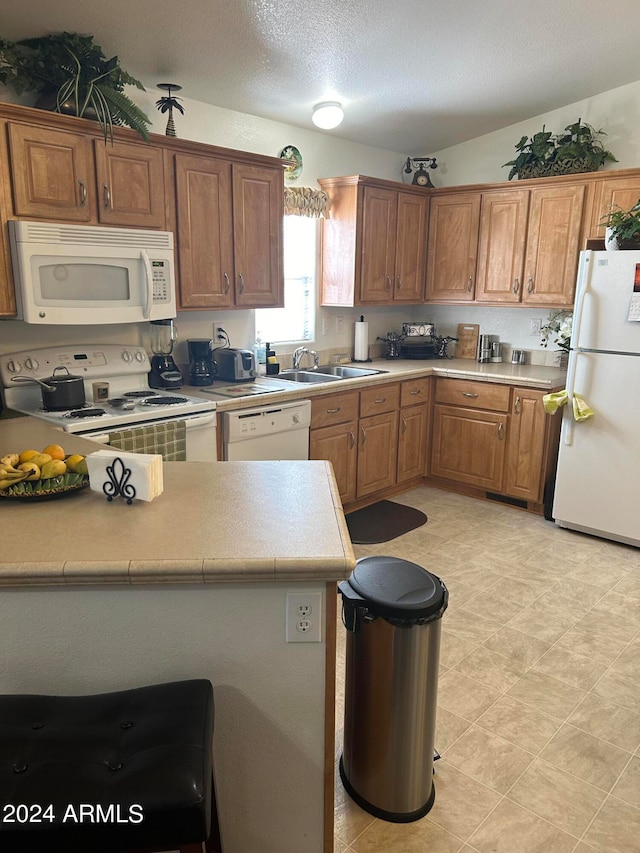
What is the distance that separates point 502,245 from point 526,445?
4.79ft

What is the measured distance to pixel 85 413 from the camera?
2.83 m

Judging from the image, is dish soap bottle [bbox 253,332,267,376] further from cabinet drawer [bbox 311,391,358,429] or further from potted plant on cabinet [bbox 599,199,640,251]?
potted plant on cabinet [bbox 599,199,640,251]

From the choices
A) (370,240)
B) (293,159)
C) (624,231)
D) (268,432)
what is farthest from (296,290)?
(624,231)

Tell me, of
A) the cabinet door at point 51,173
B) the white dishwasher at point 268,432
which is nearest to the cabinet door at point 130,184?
the cabinet door at point 51,173

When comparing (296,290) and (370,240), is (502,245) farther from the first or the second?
(296,290)

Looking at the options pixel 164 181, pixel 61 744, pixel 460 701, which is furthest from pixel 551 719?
pixel 164 181

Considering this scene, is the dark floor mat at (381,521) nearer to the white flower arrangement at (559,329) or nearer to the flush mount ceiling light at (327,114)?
the white flower arrangement at (559,329)

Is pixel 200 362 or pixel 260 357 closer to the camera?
pixel 200 362

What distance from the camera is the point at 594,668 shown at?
8.52ft

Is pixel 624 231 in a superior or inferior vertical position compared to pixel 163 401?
superior

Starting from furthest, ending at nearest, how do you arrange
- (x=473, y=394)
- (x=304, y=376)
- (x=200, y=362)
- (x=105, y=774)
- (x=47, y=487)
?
(x=473, y=394) → (x=304, y=376) → (x=200, y=362) → (x=47, y=487) → (x=105, y=774)

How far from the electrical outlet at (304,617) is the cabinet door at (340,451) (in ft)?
7.90

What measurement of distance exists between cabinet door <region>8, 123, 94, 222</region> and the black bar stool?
2206mm

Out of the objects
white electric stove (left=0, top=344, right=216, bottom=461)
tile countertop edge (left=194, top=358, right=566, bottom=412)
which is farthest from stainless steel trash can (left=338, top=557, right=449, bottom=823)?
tile countertop edge (left=194, top=358, right=566, bottom=412)
